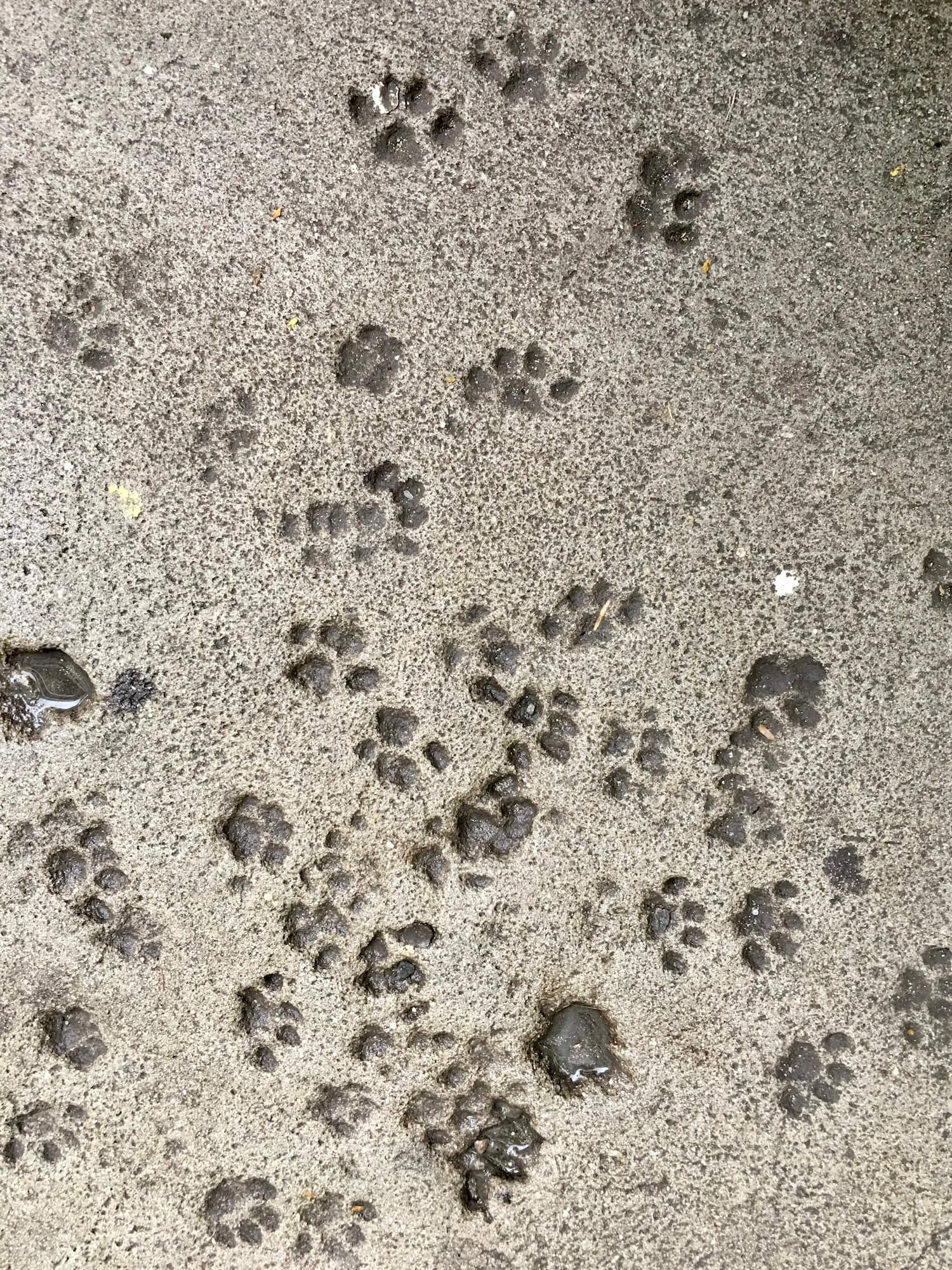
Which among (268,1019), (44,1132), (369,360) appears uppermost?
(369,360)

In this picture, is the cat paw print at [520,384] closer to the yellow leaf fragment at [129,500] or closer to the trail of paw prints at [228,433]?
the trail of paw prints at [228,433]

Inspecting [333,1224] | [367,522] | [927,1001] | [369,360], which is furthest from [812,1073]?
[369,360]

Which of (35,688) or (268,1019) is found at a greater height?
(35,688)

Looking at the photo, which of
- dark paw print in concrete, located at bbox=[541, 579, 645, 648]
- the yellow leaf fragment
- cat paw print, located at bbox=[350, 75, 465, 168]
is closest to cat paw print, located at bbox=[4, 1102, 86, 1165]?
the yellow leaf fragment

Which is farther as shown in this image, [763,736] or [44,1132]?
[763,736]

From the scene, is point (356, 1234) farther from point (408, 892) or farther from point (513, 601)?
point (513, 601)

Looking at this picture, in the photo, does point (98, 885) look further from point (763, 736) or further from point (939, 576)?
point (939, 576)

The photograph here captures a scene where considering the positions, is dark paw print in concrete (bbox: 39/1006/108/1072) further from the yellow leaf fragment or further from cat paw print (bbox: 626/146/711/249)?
cat paw print (bbox: 626/146/711/249)

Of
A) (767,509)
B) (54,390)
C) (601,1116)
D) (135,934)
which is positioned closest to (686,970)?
(601,1116)
